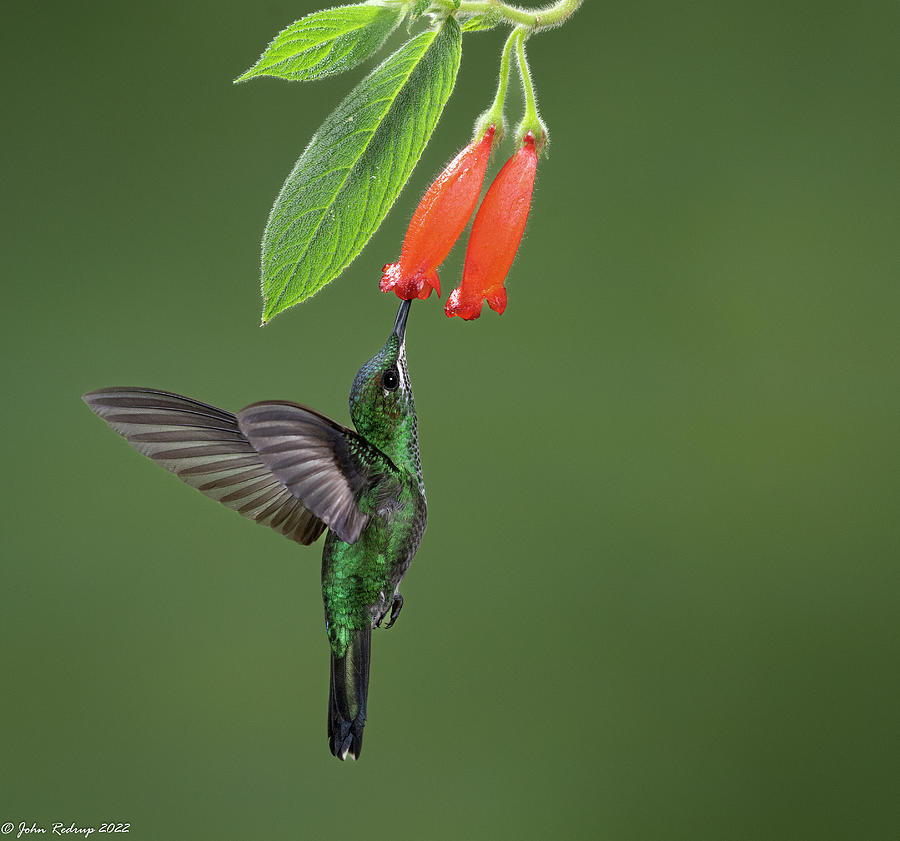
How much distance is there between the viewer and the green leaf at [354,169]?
2.21 ft

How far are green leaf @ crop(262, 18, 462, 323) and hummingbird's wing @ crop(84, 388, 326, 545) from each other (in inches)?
8.3

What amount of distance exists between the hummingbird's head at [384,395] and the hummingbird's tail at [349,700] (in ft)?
0.73

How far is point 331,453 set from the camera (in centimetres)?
83

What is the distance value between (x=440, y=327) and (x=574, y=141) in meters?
0.55

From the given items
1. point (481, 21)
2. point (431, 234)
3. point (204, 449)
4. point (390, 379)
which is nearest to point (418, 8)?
point (481, 21)

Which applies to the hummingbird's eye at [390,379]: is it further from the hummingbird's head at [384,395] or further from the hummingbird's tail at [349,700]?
the hummingbird's tail at [349,700]

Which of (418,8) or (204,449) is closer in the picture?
(418,8)

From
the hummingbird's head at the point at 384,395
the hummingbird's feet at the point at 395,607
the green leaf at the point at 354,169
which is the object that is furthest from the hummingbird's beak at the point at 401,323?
the hummingbird's feet at the point at 395,607

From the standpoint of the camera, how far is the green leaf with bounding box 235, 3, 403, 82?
675 millimetres

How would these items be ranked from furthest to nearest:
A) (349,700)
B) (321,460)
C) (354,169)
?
(349,700)
(321,460)
(354,169)

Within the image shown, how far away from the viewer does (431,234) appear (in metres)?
0.76

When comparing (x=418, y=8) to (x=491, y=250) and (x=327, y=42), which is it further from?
(x=491, y=250)

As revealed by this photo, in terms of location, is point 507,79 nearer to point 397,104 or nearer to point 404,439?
point 397,104

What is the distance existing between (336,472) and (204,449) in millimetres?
136
